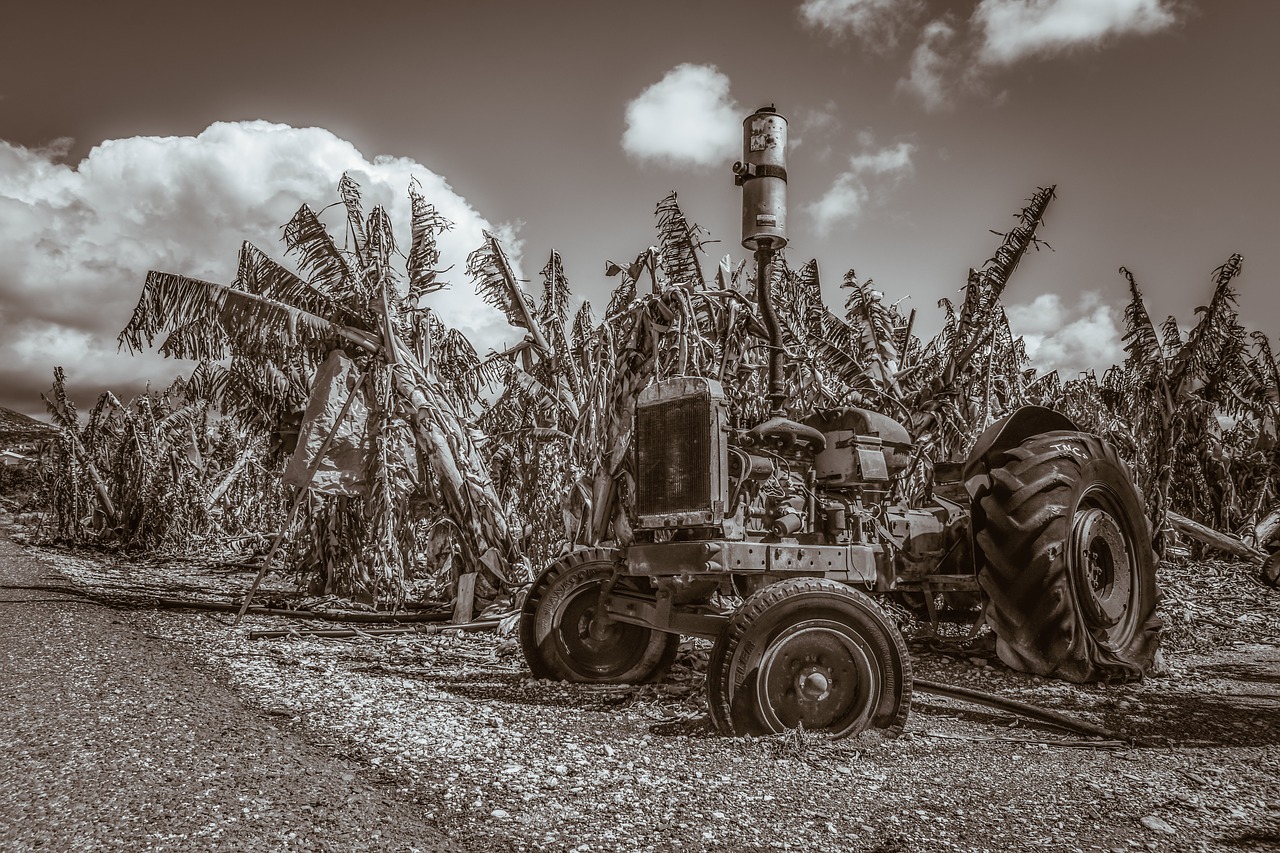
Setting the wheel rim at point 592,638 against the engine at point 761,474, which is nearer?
the engine at point 761,474

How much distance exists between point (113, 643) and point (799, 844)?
590 cm

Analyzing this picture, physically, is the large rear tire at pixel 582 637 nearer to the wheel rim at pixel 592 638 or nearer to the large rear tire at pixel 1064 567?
the wheel rim at pixel 592 638

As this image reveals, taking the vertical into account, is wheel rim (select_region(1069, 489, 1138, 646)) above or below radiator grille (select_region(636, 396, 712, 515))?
below

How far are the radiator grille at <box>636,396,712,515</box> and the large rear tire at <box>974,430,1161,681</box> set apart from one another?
193 cm

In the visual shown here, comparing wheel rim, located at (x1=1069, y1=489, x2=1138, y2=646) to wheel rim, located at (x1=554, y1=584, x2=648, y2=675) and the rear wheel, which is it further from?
wheel rim, located at (x1=554, y1=584, x2=648, y2=675)

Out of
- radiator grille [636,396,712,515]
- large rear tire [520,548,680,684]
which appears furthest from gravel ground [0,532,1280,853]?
radiator grille [636,396,712,515]

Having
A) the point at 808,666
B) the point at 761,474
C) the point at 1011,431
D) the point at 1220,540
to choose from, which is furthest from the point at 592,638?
the point at 1220,540

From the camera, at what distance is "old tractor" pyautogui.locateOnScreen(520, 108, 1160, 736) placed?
3.98 m

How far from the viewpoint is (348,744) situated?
149 inches

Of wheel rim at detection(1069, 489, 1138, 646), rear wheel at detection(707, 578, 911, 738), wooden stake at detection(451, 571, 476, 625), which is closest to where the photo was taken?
rear wheel at detection(707, 578, 911, 738)

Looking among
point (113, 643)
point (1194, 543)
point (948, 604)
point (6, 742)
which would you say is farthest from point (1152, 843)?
point (1194, 543)

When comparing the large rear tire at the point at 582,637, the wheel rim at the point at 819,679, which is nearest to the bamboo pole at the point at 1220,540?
the large rear tire at the point at 582,637

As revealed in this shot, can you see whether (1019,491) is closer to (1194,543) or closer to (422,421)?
(422,421)

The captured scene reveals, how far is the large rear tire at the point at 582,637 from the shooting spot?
17.5 feet
